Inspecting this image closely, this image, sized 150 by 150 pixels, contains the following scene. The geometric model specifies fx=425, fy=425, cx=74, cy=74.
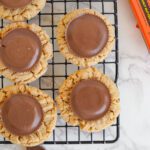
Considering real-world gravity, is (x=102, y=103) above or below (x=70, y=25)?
below

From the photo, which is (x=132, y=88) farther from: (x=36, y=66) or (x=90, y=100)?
(x=36, y=66)

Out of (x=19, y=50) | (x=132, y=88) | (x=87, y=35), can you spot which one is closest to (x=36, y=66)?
(x=19, y=50)

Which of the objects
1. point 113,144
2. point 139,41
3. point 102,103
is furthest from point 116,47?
point 113,144

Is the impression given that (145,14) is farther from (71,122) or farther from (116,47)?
(71,122)

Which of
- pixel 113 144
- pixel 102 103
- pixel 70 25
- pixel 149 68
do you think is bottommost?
pixel 113 144

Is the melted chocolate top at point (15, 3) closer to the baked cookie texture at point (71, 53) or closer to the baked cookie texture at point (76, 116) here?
the baked cookie texture at point (71, 53)
